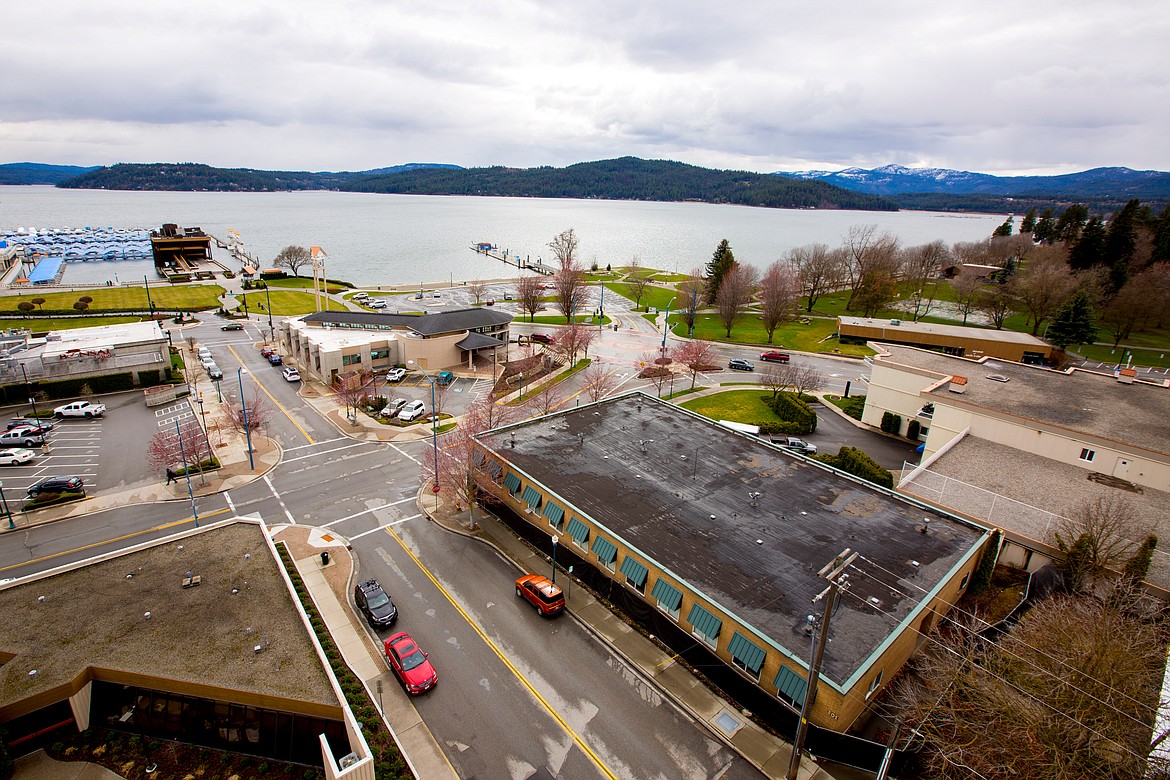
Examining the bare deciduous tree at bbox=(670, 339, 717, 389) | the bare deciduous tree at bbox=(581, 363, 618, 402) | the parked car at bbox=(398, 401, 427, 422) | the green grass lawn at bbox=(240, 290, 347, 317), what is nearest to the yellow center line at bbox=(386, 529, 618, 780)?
the parked car at bbox=(398, 401, 427, 422)

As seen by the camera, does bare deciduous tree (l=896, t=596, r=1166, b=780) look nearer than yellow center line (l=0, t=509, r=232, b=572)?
Yes

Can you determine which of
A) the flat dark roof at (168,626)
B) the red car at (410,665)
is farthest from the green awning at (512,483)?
the flat dark roof at (168,626)

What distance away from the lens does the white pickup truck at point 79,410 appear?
48.2 metres

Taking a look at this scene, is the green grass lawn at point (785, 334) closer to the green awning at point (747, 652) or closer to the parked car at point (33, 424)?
the green awning at point (747, 652)

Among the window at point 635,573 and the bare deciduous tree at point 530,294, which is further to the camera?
the bare deciduous tree at point 530,294

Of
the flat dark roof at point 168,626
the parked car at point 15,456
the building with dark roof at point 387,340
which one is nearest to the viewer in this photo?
the flat dark roof at point 168,626

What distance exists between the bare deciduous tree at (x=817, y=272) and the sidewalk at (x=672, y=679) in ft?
287

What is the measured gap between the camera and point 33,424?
45.1m

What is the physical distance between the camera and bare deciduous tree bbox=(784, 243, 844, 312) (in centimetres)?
10181

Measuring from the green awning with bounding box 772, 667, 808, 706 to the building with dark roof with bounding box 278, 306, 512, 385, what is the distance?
159 ft

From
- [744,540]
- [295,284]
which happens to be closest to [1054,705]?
[744,540]

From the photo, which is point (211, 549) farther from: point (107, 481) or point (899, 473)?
point (899, 473)

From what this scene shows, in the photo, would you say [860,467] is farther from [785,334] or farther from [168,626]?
[785,334]

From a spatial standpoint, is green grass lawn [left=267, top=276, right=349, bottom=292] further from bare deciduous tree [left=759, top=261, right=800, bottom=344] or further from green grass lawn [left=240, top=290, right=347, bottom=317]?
bare deciduous tree [left=759, top=261, right=800, bottom=344]
